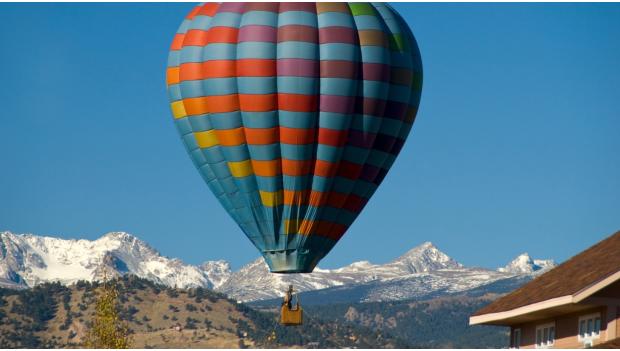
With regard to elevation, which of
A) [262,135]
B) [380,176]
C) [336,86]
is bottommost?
[380,176]

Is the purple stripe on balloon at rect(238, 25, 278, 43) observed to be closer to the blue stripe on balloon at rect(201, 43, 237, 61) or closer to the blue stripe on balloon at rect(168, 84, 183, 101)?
the blue stripe on balloon at rect(201, 43, 237, 61)

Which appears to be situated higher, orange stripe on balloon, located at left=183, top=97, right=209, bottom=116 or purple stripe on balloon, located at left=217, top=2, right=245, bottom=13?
purple stripe on balloon, located at left=217, top=2, right=245, bottom=13

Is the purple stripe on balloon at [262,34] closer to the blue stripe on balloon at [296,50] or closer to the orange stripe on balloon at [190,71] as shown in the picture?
the blue stripe on balloon at [296,50]

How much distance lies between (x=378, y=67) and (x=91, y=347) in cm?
2146

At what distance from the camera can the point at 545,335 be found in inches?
2387

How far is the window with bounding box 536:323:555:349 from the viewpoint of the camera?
59594 millimetres

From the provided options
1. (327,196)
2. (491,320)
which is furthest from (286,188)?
(491,320)

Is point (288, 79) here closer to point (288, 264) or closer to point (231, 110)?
point (231, 110)

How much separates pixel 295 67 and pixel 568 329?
20.6 meters

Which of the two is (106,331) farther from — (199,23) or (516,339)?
(516,339)

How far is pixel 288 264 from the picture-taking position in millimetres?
73812

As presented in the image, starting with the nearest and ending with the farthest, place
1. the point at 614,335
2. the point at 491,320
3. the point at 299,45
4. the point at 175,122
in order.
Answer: the point at 614,335 → the point at 491,320 → the point at 299,45 → the point at 175,122

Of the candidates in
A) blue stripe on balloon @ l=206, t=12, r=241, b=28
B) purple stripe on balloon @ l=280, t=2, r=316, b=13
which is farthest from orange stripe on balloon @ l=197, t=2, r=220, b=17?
purple stripe on balloon @ l=280, t=2, r=316, b=13

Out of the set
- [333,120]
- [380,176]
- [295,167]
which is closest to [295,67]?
[333,120]
